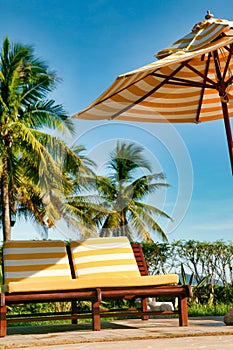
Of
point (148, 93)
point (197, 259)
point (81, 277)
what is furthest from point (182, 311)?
point (197, 259)

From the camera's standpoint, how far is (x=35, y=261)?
5211 millimetres

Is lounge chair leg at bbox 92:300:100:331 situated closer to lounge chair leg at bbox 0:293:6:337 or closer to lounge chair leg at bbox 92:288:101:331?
lounge chair leg at bbox 92:288:101:331

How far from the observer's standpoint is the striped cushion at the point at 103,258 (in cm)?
539

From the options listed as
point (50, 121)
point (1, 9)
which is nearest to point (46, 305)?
point (50, 121)

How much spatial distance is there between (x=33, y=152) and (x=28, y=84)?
7.74 feet

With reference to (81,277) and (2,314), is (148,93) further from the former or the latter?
(2,314)

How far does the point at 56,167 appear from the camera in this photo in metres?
14.9

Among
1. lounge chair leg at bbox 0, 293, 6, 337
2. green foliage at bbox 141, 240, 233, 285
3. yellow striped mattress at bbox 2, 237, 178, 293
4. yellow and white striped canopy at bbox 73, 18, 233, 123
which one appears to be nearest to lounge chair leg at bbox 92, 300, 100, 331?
yellow striped mattress at bbox 2, 237, 178, 293

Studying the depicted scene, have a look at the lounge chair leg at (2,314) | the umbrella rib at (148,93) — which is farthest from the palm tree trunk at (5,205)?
the lounge chair leg at (2,314)

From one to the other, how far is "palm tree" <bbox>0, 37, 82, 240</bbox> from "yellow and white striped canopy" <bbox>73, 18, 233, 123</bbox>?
332 inches

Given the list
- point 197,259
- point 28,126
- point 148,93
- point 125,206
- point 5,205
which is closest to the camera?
point 148,93

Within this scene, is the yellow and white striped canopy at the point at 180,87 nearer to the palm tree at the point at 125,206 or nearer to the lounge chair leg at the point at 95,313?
the lounge chair leg at the point at 95,313

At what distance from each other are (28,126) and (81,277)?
10425 millimetres

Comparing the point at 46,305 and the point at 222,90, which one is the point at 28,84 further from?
the point at 222,90
